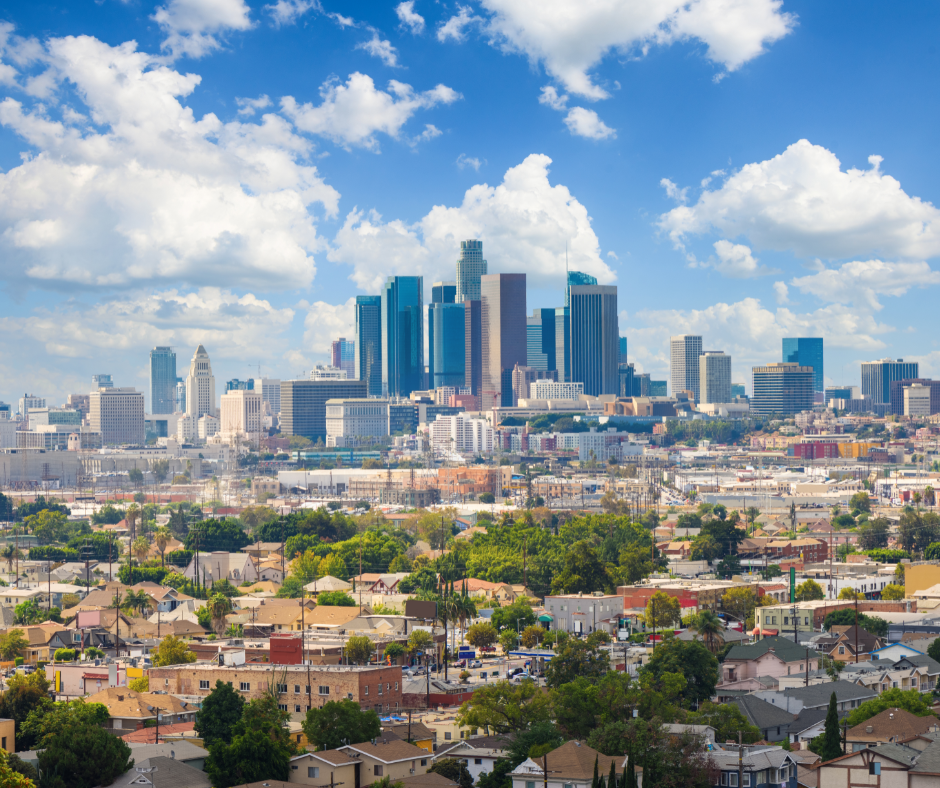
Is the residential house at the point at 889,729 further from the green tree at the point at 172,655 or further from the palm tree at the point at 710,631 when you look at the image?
the green tree at the point at 172,655

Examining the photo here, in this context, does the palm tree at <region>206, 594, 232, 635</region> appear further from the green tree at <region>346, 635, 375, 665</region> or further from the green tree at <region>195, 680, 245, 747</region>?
the green tree at <region>195, 680, 245, 747</region>

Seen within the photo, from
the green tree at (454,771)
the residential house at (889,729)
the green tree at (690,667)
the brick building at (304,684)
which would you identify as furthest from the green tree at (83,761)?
the green tree at (690,667)

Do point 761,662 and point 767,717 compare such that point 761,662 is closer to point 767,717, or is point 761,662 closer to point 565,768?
point 767,717

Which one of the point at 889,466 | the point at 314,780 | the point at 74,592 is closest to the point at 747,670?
the point at 314,780

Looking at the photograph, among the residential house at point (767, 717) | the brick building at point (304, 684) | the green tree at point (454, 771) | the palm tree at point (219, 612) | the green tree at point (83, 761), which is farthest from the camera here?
the palm tree at point (219, 612)

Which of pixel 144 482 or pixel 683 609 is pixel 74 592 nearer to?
pixel 683 609

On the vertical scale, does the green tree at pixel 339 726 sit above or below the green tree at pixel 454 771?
above

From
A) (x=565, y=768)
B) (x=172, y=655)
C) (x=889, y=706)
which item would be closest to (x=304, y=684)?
(x=172, y=655)
